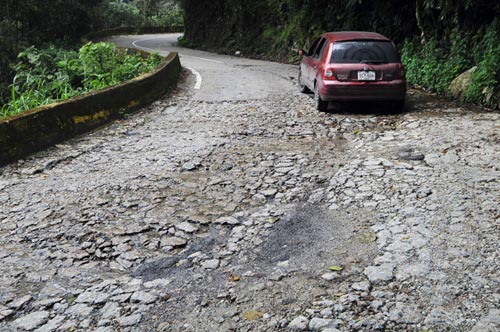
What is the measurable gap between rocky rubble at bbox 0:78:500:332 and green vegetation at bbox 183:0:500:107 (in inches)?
142

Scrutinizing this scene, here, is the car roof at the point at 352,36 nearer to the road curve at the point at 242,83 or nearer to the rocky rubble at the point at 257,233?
the road curve at the point at 242,83

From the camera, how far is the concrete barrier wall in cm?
709

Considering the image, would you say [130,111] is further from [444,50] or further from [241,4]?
[241,4]

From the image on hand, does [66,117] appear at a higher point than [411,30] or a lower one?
lower

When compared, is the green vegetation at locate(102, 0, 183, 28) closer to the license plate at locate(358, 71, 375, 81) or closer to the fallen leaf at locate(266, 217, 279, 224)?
the license plate at locate(358, 71, 375, 81)

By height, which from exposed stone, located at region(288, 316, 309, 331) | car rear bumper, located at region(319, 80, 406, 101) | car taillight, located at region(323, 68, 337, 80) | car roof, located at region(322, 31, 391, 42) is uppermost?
car roof, located at region(322, 31, 391, 42)

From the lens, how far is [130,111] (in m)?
10.5

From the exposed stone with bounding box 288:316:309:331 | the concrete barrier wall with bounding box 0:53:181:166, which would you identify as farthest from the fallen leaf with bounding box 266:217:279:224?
the concrete barrier wall with bounding box 0:53:181:166

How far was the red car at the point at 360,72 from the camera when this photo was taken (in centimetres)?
959

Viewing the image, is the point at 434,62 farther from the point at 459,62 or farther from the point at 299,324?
the point at 299,324

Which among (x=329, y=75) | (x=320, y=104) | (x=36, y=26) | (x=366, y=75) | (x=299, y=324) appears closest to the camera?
(x=299, y=324)

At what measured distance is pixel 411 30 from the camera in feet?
50.5

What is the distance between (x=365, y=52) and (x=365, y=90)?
779 mm

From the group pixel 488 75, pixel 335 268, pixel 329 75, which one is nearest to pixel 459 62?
pixel 488 75
